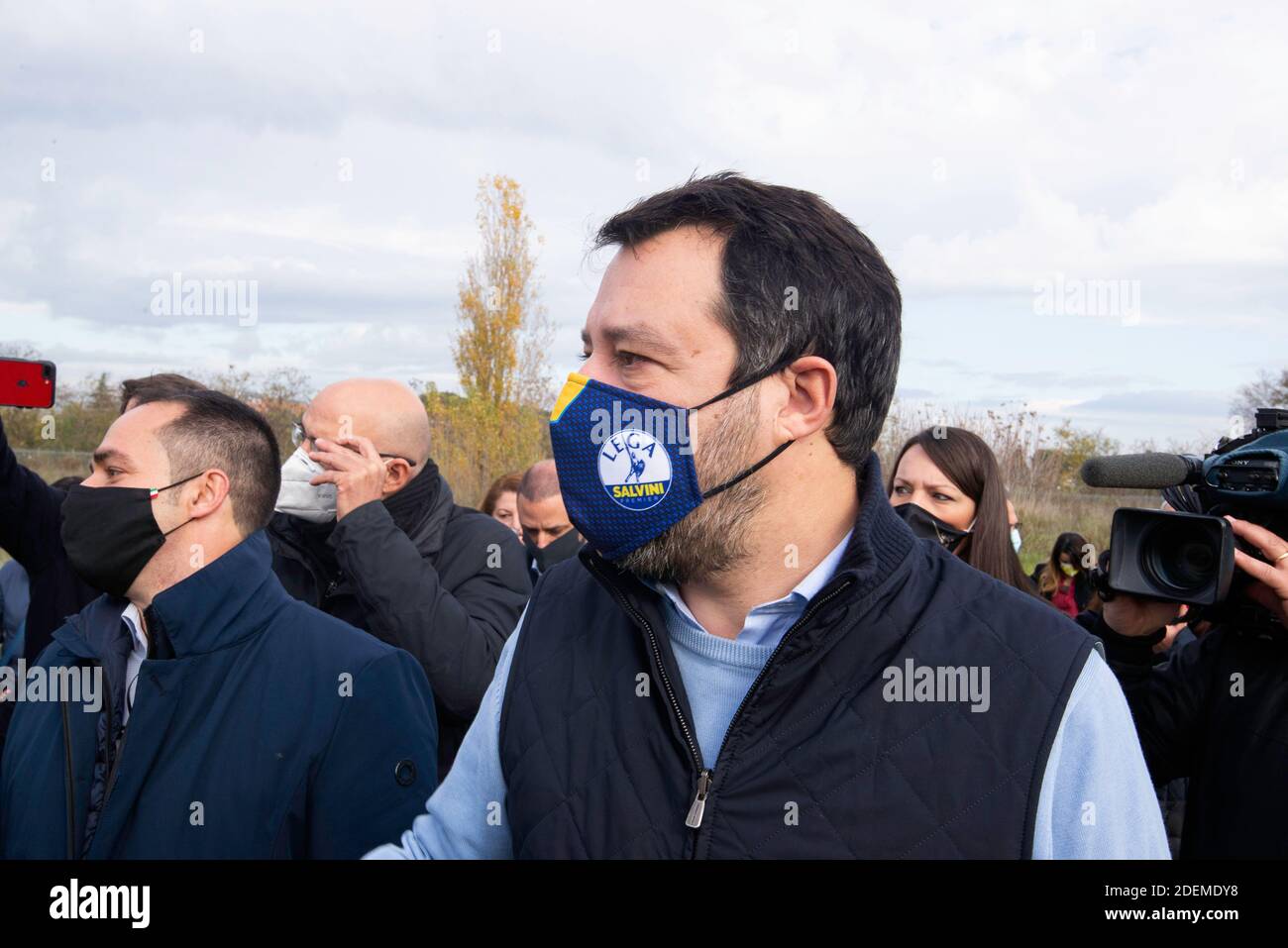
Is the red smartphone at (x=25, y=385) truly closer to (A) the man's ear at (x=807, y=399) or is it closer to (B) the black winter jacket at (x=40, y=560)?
(B) the black winter jacket at (x=40, y=560)

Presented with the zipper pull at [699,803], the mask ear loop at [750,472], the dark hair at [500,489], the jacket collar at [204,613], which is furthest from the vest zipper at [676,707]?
the dark hair at [500,489]

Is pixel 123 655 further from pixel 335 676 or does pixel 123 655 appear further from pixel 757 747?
pixel 757 747

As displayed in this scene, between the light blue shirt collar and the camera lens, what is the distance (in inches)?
39.1

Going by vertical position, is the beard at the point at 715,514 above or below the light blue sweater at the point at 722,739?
above

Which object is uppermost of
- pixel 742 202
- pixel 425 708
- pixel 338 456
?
pixel 742 202

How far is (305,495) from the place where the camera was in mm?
3598

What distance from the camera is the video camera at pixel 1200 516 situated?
2209mm

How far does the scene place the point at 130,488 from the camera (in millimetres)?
2730

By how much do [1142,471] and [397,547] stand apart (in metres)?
2.17

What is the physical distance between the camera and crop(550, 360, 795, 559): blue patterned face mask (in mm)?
1771

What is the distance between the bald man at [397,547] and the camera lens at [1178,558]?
199cm

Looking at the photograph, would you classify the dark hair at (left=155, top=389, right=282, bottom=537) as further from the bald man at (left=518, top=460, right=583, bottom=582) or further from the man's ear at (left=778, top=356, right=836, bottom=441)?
the bald man at (left=518, top=460, right=583, bottom=582)

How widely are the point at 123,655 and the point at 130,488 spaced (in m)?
0.50
